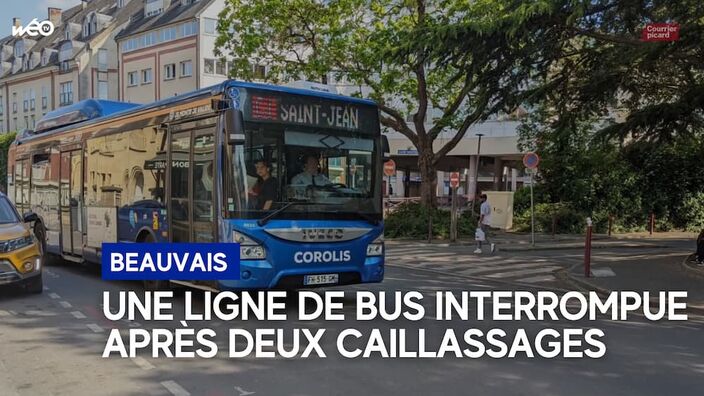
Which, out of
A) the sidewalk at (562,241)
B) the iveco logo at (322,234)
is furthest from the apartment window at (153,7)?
the iveco logo at (322,234)

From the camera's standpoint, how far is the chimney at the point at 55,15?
78.1 meters

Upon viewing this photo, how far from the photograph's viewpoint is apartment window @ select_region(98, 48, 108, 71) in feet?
211

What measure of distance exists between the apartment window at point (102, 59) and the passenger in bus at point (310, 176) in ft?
201

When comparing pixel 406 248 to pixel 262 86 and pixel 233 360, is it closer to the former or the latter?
pixel 262 86

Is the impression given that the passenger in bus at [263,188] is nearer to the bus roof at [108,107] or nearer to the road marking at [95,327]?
the bus roof at [108,107]

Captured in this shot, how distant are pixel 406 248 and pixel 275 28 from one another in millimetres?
9932

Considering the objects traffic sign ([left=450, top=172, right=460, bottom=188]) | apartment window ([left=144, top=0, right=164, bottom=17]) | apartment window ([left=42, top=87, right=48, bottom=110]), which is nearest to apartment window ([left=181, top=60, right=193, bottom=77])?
apartment window ([left=144, top=0, right=164, bottom=17])

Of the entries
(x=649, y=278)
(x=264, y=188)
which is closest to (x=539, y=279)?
(x=649, y=278)

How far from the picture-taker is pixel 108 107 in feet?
44.9

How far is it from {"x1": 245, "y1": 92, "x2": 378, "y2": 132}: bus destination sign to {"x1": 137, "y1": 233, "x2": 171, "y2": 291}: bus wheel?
2911 millimetres

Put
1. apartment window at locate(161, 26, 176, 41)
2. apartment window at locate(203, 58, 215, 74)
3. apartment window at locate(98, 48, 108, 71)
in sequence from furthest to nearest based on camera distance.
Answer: apartment window at locate(98, 48, 108, 71) → apartment window at locate(161, 26, 176, 41) → apartment window at locate(203, 58, 215, 74)

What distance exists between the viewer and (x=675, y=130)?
53.8 ft

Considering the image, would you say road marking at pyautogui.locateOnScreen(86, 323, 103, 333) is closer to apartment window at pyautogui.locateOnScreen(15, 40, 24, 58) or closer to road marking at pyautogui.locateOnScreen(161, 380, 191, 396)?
road marking at pyautogui.locateOnScreen(161, 380, 191, 396)

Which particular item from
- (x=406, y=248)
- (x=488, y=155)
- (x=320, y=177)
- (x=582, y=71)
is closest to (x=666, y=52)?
(x=582, y=71)
